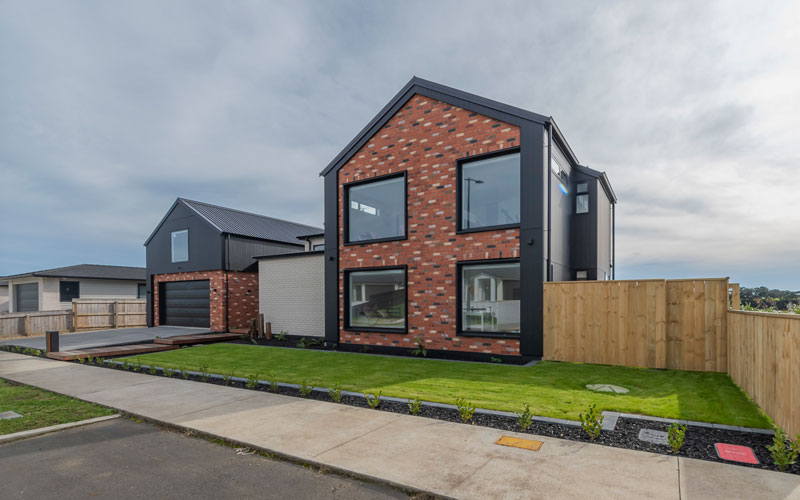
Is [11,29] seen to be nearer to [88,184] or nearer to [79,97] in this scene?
[79,97]

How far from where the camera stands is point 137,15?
9977 millimetres

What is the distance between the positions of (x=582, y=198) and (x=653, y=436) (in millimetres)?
10246

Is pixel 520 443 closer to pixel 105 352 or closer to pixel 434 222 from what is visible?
pixel 434 222

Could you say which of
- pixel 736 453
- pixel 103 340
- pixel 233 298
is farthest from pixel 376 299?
pixel 103 340

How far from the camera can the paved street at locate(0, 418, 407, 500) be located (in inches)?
143

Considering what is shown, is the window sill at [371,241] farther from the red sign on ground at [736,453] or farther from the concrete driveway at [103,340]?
the concrete driveway at [103,340]

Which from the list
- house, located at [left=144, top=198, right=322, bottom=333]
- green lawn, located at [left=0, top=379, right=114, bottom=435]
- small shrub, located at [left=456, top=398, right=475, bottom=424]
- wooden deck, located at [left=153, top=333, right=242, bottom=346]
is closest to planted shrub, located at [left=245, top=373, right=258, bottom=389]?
green lawn, located at [left=0, top=379, right=114, bottom=435]

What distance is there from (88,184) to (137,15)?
2237 centimetres

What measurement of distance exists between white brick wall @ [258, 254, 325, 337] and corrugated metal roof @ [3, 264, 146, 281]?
777 inches

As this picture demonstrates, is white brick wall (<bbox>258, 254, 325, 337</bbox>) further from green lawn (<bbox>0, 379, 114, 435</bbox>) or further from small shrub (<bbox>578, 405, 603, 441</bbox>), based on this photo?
small shrub (<bbox>578, 405, 603, 441</bbox>)

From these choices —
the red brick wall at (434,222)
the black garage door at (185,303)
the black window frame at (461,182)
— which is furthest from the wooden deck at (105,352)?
the black window frame at (461,182)

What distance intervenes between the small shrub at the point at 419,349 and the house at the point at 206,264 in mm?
11272

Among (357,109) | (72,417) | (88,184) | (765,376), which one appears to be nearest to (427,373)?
(765,376)

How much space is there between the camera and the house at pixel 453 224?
34.3 feet
